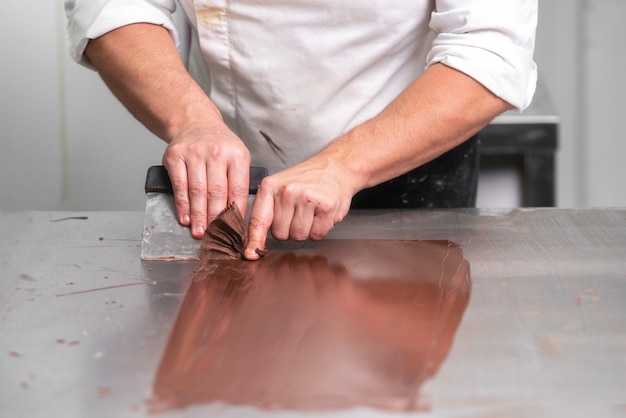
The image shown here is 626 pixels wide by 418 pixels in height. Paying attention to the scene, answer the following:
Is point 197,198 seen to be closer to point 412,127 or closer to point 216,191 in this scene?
point 216,191

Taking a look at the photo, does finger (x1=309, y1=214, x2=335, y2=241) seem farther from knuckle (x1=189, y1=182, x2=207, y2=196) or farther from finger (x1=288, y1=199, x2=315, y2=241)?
knuckle (x1=189, y1=182, x2=207, y2=196)

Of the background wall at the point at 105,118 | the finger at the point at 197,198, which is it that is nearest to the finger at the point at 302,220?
the finger at the point at 197,198

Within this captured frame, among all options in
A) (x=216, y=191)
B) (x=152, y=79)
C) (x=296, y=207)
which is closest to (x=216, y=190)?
(x=216, y=191)

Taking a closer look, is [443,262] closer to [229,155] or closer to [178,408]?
[229,155]

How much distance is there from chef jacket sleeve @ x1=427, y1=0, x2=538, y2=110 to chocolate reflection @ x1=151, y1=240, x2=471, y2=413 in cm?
24

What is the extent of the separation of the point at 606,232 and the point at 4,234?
772 mm

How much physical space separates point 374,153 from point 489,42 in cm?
21

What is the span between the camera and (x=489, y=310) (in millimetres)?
776

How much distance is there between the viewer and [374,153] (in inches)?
40.7

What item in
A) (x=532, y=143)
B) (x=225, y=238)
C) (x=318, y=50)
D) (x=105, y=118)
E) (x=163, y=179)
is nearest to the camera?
(x=225, y=238)

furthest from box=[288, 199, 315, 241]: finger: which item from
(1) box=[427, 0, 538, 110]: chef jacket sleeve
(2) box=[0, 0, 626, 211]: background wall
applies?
(2) box=[0, 0, 626, 211]: background wall

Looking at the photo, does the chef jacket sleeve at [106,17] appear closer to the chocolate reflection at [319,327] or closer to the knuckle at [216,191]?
the knuckle at [216,191]

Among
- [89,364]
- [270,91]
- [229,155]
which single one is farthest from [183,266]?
[270,91]

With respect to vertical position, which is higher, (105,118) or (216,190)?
(216,190)
